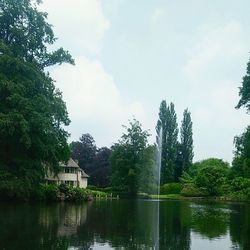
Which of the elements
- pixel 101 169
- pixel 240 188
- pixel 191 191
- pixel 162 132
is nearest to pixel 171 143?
pixel 162 132

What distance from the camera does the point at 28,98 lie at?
34594mm

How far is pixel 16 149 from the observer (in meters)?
36.2

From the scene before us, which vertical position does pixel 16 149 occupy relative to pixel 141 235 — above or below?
above

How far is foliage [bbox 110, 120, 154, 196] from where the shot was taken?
78.9m

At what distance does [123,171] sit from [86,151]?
20.1 meters

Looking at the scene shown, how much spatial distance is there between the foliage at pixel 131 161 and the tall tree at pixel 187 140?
1542cm

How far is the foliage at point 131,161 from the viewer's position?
78.9m

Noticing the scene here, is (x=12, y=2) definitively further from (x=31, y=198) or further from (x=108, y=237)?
(x=108, y=237)

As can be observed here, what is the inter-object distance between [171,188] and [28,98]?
52.7 m

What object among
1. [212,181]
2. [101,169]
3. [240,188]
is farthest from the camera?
[101,169]

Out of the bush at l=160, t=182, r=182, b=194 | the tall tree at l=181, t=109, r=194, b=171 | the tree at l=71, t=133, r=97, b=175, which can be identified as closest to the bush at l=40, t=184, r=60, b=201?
the bush at l=160, t=182, r=182, b=194

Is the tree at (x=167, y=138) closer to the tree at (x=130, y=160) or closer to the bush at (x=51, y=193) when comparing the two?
the tree at (x=130, y=160)

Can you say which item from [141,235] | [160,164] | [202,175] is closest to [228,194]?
[202,175]

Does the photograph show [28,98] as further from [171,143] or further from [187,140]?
[187,140]
